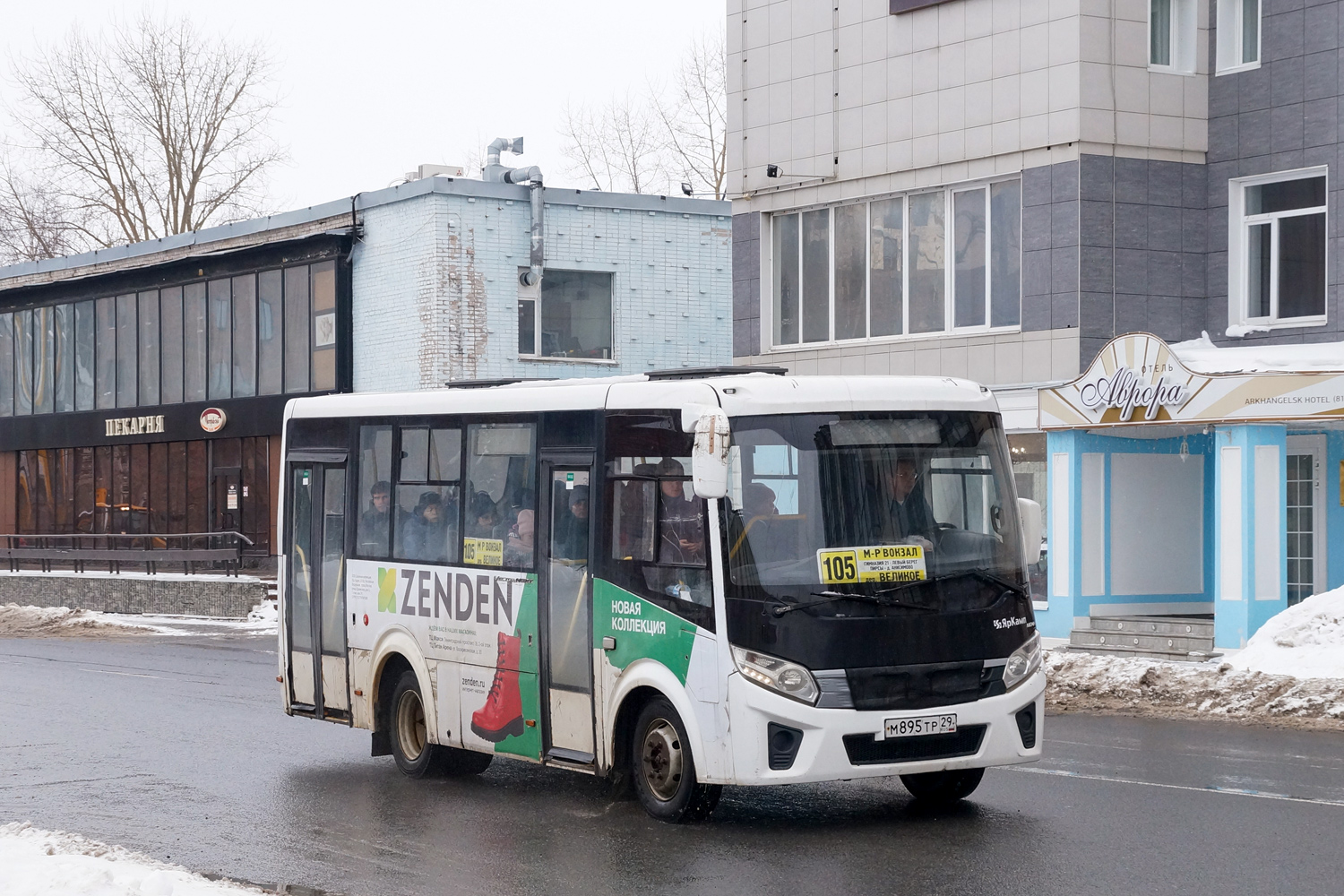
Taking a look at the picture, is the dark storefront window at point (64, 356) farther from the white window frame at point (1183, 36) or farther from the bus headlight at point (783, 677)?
the bus headlight at point (783, 677)

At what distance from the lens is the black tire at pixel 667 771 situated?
9.56m

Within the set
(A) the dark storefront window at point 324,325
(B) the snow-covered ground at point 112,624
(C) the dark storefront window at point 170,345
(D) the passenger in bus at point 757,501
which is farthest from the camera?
(C) the dark storefront window at point 170,345

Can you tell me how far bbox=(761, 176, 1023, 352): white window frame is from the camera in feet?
70.6

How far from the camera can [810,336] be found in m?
23.9

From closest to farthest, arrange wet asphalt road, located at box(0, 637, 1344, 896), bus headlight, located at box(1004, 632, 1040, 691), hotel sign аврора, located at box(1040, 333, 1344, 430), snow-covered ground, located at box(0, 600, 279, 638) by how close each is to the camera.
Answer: wet asphalt road, located at box(0, 637, 1344, 896)
bus headlight, located at box(1004, 632, 1040, 691)
hotel sign аврора, located at box(1040, 333, 1344, 430)
snow-covered ground, located at box(0, 600, 279, 638)

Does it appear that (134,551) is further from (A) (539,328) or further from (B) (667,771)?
(B) (667,771)

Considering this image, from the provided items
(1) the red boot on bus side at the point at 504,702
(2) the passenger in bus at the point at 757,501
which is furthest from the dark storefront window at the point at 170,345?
(2) the passenger in bus at the point at 757,501

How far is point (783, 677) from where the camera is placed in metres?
9.16

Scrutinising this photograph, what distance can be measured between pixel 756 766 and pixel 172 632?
67.2ft

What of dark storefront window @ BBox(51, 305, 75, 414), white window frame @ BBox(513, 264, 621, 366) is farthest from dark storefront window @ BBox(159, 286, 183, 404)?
white window frame @ BBox(513, 264, 621, 366)

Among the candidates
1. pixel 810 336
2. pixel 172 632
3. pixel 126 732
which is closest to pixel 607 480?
pixel 126 732

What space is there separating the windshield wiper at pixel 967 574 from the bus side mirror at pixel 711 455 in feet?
3.50

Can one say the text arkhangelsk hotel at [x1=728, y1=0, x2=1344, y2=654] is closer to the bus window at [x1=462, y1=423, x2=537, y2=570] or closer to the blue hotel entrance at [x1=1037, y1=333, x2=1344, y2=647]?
the blue hotel entrance at [x1=1037, y1=333, x2=1344, y2=647]

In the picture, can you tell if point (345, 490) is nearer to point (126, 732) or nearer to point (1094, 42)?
point (126, 732)
